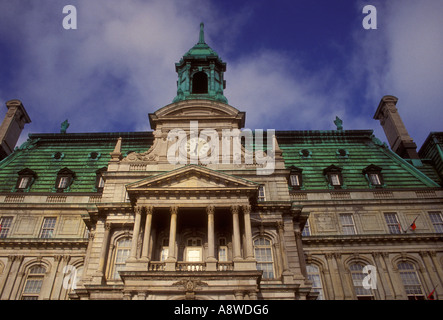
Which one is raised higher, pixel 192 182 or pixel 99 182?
pixel 99 182

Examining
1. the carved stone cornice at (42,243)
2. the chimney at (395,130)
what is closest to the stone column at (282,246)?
the carved stone cornice at (42,243)

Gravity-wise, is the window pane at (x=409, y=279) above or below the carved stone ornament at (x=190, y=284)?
above

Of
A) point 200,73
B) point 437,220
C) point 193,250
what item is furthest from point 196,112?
point 437,220

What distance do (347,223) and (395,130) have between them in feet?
59.6

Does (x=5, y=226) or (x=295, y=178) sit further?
(x=295, y=178)

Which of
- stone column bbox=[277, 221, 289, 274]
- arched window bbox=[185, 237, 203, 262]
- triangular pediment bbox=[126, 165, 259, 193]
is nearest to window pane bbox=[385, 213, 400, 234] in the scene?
stone column bbox=[277, 221, 289, 274]

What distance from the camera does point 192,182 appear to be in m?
30.4

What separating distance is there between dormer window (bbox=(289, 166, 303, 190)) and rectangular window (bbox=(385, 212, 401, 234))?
27.1ft

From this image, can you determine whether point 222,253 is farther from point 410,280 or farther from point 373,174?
point 373,174

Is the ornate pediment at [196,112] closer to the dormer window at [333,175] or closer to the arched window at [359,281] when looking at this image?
the dormer window at [333,175]

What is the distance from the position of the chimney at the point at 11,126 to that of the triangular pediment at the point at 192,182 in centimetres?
2490

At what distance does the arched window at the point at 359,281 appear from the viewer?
105 ft

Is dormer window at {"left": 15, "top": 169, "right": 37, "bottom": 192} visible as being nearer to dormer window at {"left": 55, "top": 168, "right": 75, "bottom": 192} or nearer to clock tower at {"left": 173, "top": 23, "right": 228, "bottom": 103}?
dormer window at {"left": 55, "top": 168, "right": 75, "bottom": 192}
